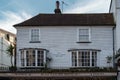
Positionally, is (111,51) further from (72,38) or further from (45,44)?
(45,44)

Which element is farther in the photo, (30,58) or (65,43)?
(65,43)

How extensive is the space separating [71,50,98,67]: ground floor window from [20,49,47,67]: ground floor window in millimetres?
3165

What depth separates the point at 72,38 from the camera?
36.9 m

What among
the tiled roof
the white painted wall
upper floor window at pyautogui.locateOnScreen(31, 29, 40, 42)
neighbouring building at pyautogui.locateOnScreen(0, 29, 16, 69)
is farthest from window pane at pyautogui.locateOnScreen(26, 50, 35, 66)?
neighbouring building at pyautogui.locateOnScreen(0, 29, 16, 69)

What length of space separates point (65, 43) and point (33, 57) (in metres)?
3.54

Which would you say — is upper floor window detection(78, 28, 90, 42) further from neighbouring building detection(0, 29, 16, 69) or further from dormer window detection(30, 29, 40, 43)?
neighbouring building detection(0, 29, 16, 69)

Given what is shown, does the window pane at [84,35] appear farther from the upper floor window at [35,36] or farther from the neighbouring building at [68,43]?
the upper floor window at [35,36]

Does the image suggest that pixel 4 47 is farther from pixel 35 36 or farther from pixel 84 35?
pixel 84 35

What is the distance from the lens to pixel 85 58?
119ft

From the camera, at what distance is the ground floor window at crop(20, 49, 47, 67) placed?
36156mm

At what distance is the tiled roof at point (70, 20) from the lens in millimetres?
36938

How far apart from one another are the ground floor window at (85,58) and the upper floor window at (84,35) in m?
1.27

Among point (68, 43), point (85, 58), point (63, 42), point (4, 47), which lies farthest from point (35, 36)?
point (4, 47)

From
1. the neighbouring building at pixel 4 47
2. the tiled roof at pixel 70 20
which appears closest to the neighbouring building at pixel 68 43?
the tiled roof at pixel 70 20
